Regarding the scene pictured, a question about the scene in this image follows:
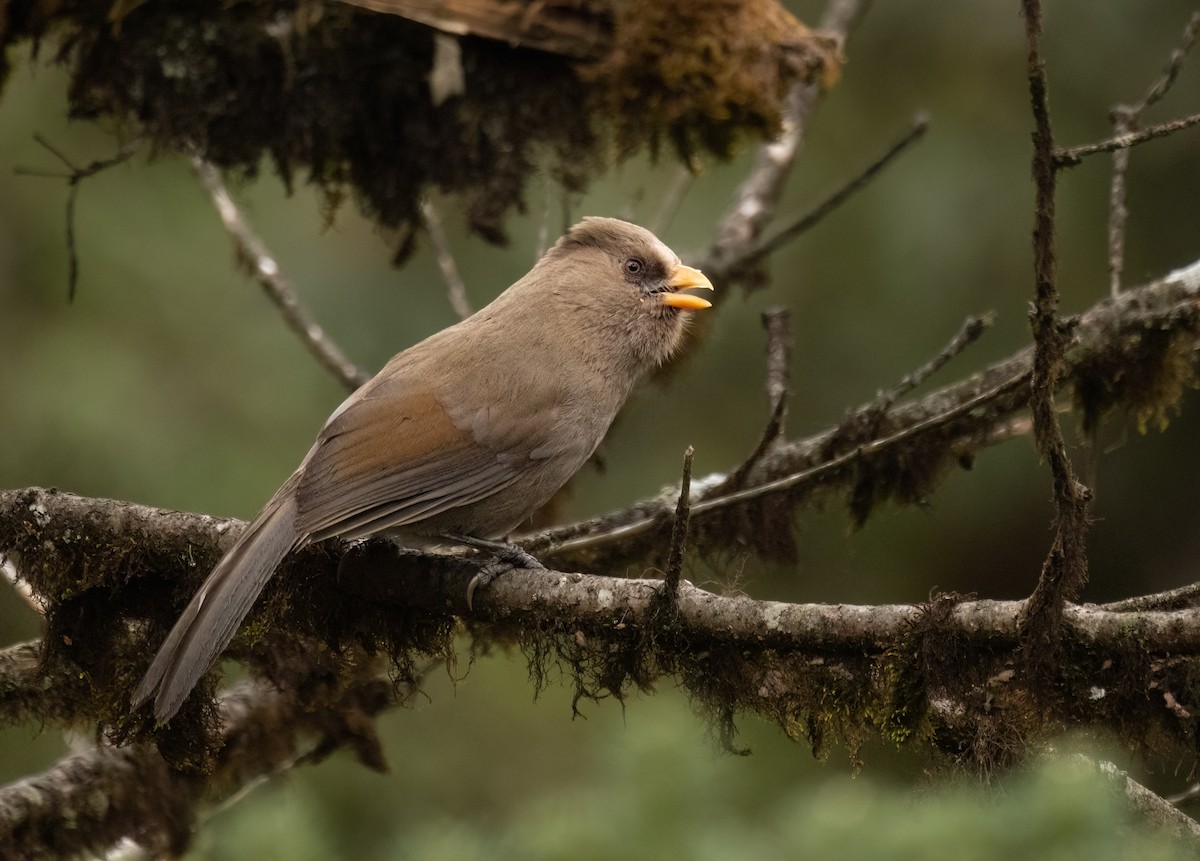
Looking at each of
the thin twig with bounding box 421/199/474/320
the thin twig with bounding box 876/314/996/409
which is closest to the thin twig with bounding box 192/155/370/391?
the thin twig with bounding box 421/199/474/320

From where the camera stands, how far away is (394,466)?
355 cm

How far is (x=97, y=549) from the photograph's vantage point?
128 inches

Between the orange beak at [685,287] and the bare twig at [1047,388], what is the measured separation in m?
1.94

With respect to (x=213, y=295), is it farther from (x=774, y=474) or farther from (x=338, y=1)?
(x=774, y=474)

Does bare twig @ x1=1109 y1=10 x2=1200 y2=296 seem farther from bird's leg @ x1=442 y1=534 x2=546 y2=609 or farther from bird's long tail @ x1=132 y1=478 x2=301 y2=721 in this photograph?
bird's long tail @ x1=132 y1=478 x2=301 y2=721

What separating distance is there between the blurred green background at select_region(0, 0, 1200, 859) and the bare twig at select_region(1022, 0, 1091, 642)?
3191mm

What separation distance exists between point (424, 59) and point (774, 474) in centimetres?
205

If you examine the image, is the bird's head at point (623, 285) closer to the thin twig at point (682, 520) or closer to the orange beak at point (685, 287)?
the orange beak at point (685, 287)

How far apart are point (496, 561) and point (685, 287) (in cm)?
132

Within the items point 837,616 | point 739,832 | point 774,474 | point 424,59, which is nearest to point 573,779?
point 774,474

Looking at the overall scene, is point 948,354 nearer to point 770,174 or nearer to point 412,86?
point 770,174

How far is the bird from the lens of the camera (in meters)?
3.21

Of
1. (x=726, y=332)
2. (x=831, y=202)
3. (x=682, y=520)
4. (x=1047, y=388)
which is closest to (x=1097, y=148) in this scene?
(x=1047, y=388)

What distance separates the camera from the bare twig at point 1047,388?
213 centimetres
